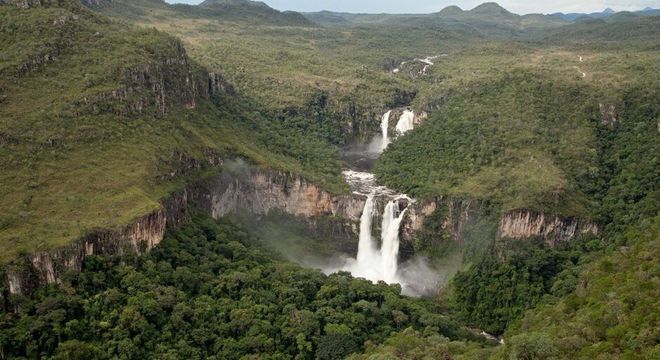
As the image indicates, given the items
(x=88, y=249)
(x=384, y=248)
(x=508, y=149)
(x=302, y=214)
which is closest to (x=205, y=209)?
(x=302, y=214)

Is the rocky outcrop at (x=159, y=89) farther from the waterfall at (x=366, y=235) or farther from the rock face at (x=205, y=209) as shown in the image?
the waterfall at (x=366, y=235)

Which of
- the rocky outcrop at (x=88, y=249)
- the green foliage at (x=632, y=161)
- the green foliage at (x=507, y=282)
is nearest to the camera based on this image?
the rocky outcrop at (x=88, y=249)

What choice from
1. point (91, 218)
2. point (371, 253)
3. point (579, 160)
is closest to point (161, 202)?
point (91, 218)

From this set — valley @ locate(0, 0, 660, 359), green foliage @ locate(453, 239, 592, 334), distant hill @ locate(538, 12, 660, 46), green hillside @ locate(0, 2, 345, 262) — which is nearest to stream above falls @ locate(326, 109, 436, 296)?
valley @ locate(0, 0, 660, 359)

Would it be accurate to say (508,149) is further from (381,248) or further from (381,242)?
(381,248)

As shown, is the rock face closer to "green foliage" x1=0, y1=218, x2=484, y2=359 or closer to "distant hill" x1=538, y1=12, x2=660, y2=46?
"green foliage" x1=0, y1=218, x2=484, y2=359

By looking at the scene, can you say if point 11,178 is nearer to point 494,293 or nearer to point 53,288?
point 53,288

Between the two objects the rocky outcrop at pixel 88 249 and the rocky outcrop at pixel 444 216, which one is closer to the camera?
the rocky outcrop at pixel 88 249

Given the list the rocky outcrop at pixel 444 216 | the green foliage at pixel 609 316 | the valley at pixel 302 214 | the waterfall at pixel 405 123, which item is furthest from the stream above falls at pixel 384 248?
the waterfall at pixel 405 123
